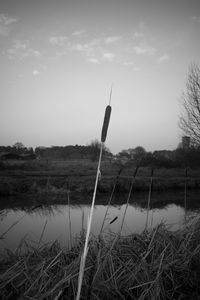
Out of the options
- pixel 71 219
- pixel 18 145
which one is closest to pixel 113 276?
pixel 71 219

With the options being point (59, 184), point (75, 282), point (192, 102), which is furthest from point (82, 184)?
point (75, 282)

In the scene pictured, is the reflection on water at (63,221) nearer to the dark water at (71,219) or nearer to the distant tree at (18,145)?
the dark water at (71,219)

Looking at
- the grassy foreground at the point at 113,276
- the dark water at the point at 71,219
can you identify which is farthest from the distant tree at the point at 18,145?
the grassy foreground at the point at 113,276

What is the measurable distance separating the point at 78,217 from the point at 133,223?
1.91 metres

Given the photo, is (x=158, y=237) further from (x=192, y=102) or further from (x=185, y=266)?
(x=192, y=102)

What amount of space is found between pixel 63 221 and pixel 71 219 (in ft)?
1.56

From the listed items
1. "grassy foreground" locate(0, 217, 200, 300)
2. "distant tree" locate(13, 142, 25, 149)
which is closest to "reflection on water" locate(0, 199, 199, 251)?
"grassy foreground" locate(0, 217, 200, 300)

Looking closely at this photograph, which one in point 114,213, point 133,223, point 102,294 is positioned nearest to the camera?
point 102,294

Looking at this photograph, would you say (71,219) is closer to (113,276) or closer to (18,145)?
(113,276)

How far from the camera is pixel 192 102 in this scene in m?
11.0

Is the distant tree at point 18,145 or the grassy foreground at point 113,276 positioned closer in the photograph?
the grassy foreground at point 113,276

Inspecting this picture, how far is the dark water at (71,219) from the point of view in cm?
514

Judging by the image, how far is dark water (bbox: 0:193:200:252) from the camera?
5.14 meters

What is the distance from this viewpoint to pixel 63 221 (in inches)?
253
